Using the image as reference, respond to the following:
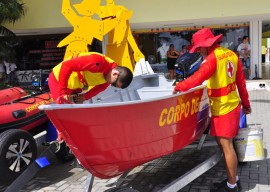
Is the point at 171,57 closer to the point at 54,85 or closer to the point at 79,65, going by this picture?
the point at 54,85

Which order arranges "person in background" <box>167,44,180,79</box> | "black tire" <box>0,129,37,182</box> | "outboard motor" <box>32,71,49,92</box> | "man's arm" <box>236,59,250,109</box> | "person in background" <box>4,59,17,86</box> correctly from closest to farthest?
"man's arm" <box>236,59,250,109</box>, "black tire" <box>0,129,37,182</box>, "outboard motor" <box>32,71,49,92</box>, "person in background" <box>167,44,180,79</box>, "person in background" <box>4,59,17,86</box>

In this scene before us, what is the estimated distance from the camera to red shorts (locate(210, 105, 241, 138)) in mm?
3726

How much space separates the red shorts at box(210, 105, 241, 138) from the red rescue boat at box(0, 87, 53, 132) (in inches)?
102

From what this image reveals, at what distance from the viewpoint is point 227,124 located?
3729 mm

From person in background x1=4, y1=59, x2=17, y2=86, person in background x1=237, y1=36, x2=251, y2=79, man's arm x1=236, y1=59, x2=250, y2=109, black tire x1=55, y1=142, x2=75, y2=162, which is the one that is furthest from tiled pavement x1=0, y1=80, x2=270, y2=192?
person in background x1=4, y1=59, x2=17, y2=86

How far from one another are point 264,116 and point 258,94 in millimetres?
3499

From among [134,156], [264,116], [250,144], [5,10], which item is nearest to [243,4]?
[264,116]

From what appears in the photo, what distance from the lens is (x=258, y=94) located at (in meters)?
11.1

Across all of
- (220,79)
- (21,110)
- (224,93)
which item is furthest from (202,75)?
(21,110)

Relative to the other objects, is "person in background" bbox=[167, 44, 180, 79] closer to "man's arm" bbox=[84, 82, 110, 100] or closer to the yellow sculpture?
the yellow sculpture

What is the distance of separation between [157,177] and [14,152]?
182 cm

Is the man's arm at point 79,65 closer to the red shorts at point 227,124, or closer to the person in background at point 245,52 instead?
the red shorts at point 227,124

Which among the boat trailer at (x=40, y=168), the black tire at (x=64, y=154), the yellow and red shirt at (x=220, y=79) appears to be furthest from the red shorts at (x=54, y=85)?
the black tire at (x=64, y=154)

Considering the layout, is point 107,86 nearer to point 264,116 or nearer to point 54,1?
point 264,116
